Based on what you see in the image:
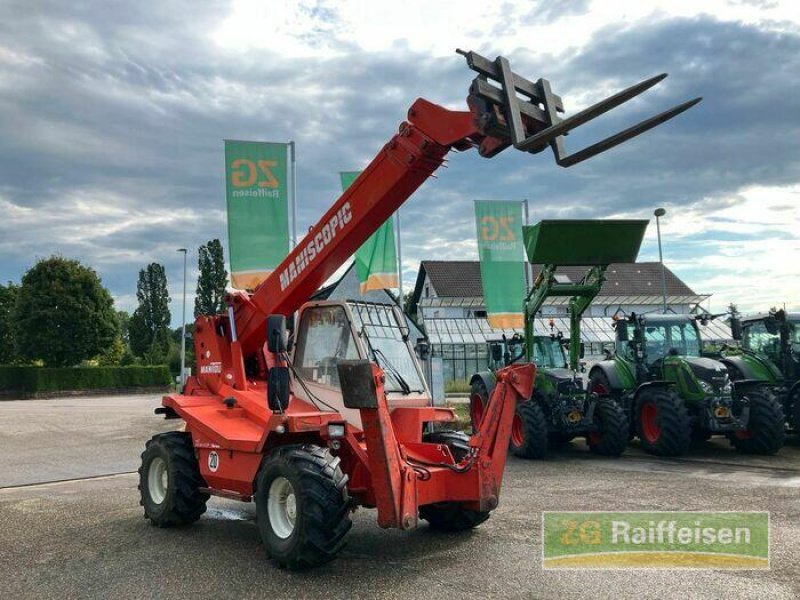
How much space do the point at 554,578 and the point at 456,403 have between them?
64.3ft

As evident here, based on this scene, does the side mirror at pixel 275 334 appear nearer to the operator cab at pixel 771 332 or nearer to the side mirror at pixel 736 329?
the side mirror at pixel 736 329

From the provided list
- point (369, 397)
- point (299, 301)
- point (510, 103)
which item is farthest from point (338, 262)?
point (510, 103)

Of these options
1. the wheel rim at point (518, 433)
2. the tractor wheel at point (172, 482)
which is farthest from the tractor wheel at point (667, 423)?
the tractor wheel at point (172, 482)

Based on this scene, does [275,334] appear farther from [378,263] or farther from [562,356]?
[378,263]

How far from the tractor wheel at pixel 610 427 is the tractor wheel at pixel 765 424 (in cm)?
203

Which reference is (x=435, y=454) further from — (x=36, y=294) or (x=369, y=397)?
(x=36, y=294)

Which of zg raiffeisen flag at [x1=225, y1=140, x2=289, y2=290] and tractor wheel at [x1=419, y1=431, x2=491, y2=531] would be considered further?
zg raiffeisen flag at [x1=225, y1=140, x2=289, y2=290]

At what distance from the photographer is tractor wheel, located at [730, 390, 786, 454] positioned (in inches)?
496

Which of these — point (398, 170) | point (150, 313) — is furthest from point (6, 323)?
point (398, 170)

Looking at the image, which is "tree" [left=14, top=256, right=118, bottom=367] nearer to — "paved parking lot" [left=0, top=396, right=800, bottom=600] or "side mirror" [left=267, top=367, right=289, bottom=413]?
"paved parking lot" [left=0, top=396, right=800, bottom=600]

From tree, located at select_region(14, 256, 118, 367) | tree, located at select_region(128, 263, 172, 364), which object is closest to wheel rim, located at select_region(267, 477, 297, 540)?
tree, located at select_region(14, 256, 118, 367)

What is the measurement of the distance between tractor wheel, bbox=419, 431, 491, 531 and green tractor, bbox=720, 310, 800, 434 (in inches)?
348

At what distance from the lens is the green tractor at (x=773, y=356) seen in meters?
14.1

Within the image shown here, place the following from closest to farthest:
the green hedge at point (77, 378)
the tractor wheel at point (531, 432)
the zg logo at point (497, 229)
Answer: the tractor wheel at point (531, 432), the zg logo at point (497, 229), the green hedge at point (77, 378)
